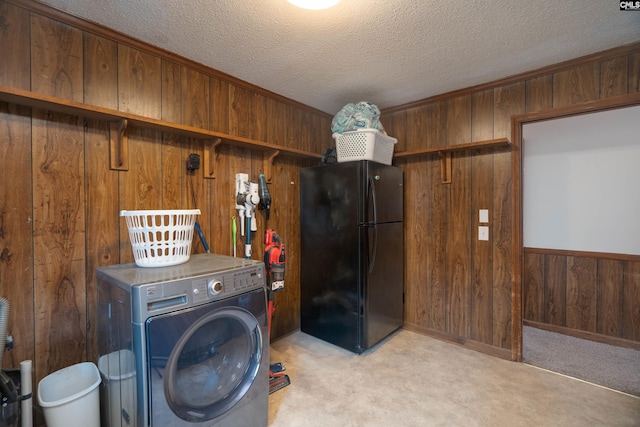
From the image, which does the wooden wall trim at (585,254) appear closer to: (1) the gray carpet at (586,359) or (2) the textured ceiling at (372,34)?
(1) the gray carpet at (586,359)

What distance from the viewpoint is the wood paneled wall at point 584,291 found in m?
2.75

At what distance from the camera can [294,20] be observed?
1.67 meters

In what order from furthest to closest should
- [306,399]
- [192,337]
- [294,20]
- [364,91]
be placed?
[364,91], [306,399], [294,20], [192,337]

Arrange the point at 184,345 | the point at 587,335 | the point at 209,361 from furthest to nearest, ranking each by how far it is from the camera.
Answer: the point at 587,335 < the point at 209,361 < the point at 184,345

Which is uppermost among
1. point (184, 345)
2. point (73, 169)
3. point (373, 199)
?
point (73, 169)

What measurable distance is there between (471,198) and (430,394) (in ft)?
5.36

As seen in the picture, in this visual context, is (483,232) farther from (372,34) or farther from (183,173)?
(183,173)

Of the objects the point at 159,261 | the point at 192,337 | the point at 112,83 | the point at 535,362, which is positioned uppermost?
the point at 112,83

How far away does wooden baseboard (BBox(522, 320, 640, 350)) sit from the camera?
2.72 m

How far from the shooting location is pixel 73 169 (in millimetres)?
1666

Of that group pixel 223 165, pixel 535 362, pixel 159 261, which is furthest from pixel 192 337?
pixel 535 362

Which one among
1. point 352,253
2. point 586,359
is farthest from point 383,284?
point 586,359

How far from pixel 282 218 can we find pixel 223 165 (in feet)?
2.50

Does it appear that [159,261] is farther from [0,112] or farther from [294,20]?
[294,20]
